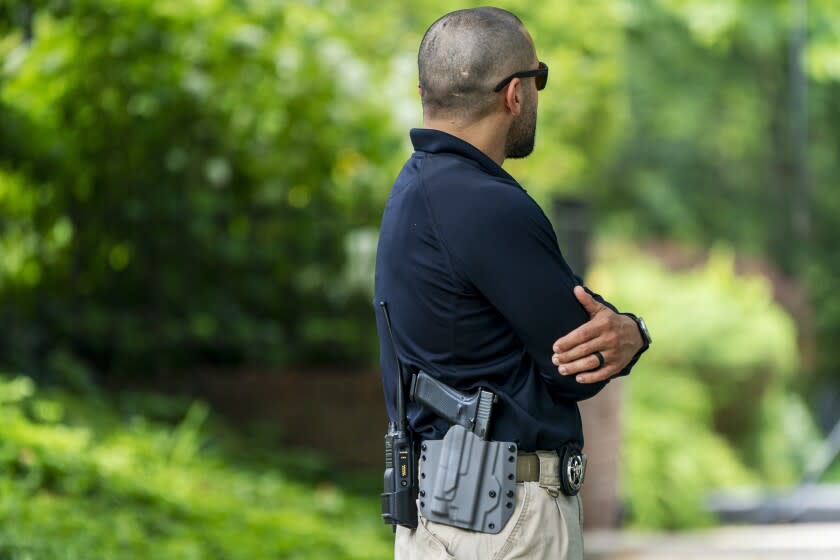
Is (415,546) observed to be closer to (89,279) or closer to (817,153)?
(89,279)

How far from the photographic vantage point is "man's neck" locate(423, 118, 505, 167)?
271 centimetres

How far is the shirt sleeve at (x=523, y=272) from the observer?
100 inches

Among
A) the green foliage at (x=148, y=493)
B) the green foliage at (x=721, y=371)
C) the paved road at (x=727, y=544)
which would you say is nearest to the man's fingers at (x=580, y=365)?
the green foliage at (x=148, y=493)

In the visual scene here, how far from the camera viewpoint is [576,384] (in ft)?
8.39

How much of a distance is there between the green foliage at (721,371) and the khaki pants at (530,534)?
7.33m

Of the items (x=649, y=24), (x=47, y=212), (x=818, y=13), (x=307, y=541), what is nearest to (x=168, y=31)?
(x=47, y=212)

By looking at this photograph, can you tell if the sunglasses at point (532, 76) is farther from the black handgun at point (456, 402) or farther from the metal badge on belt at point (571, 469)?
the metal badge on belt at point (571, 469)

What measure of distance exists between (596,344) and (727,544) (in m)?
6.86

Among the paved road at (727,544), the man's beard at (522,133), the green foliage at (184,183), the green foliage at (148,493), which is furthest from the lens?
the paved road at (727,544)

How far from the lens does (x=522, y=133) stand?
9.06ft

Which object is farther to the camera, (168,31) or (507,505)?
(168,31)

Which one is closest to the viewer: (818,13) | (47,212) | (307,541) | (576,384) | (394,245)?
(576,384)

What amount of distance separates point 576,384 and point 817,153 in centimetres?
814

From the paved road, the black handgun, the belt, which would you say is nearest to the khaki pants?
the belt
